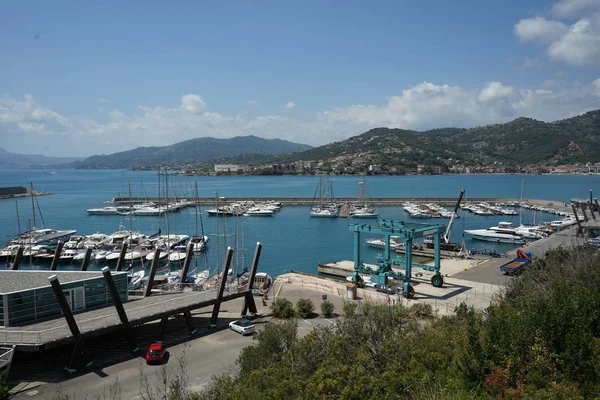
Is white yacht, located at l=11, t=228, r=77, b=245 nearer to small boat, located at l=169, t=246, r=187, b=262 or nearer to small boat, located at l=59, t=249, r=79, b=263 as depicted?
small boat, located at l=59, t=249, r=79, b=263

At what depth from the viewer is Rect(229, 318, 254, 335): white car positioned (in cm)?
1872

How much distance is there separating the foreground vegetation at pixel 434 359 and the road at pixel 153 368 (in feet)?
12.4

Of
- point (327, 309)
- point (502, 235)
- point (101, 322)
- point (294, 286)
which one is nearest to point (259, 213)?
point (502, 235)

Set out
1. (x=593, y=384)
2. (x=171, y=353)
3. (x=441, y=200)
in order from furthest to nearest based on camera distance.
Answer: (x=441, y=200) → (x=171, y=353) → (x=593, y=384)

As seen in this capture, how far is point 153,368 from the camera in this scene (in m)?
15.5

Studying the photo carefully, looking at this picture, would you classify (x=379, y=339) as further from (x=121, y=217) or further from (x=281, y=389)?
(x=121, y=217)

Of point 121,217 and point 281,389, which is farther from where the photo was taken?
point 121,217

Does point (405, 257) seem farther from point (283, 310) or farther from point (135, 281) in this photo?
point (135, 281)

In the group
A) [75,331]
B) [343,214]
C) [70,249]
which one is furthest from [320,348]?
[343,214]

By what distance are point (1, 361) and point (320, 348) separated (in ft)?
33.2

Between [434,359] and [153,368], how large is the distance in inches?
391

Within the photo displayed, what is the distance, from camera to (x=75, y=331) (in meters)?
15.1

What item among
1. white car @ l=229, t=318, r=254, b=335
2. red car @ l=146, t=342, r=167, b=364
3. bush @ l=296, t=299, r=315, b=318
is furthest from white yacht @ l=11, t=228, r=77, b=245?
red car @ l=146, t=342, r=167, b=364

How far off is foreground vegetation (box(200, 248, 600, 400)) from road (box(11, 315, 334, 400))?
3795 millimetres
